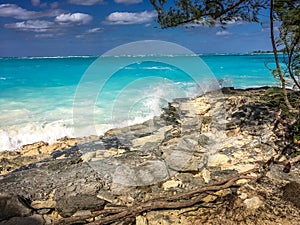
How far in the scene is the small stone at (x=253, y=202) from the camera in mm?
2691

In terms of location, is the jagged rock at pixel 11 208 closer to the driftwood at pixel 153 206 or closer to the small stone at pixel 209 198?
the driftwood at pixel 153 206

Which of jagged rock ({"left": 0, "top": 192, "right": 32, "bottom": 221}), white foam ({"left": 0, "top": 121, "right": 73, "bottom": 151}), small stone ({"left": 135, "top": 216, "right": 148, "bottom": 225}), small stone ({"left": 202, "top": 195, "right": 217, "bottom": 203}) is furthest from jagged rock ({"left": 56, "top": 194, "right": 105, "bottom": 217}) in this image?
white foam ({"left": 0, "top": 121, "right": 73, "bottom": 151})

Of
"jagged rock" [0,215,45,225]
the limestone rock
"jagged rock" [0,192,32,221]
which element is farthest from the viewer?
the limestone rock

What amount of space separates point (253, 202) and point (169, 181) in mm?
990

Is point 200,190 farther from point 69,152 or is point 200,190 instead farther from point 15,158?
point 15,158

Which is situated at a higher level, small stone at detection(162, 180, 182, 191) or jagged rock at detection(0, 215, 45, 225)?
jagged rock at detection(0, 215, 45, 225)

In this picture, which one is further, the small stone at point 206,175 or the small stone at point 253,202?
the small stone at point 206,175

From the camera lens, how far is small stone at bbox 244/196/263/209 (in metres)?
2.69

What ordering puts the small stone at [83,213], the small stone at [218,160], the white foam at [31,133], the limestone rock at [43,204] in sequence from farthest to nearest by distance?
the white foam at [31,133] → the small stone at [218,160] → the limestone rock at [43,204] → the small stone at [83,213]

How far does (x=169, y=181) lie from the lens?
339cm

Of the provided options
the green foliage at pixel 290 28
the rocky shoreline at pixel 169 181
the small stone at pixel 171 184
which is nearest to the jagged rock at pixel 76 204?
the rocky shoreline at pixel 169 181

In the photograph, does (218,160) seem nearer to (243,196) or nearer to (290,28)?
(243,196)

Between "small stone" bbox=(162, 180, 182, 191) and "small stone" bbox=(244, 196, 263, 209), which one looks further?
"small stone" bbox=(162, 180, 182, 191)

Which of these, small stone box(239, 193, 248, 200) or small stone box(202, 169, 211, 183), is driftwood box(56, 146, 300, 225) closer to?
small stone box(239, 193, 248, 200)
